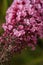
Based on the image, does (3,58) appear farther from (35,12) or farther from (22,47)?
(35,12)

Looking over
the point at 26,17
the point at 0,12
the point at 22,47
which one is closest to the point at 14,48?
the point at 22,47

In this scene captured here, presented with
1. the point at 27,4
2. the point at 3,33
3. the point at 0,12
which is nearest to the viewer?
the point at 27,4

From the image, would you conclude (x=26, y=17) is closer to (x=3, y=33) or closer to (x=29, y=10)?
(x=29, y=10)

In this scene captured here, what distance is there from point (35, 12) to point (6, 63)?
0.38m

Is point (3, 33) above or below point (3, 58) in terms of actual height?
above

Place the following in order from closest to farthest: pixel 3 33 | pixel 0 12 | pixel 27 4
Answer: pixel 27 4 → pixel 3 33 → pixel 0 12

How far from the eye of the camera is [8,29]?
1.53 meters

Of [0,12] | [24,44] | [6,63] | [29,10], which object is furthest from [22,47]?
[0,12]

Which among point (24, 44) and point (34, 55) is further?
point (34, 55)

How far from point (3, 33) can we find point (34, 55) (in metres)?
0.27

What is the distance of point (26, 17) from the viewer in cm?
150

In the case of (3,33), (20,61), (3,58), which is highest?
(3,33)

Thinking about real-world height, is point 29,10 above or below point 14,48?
above

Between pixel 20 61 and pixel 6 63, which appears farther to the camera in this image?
Answer: pixel 20 61
